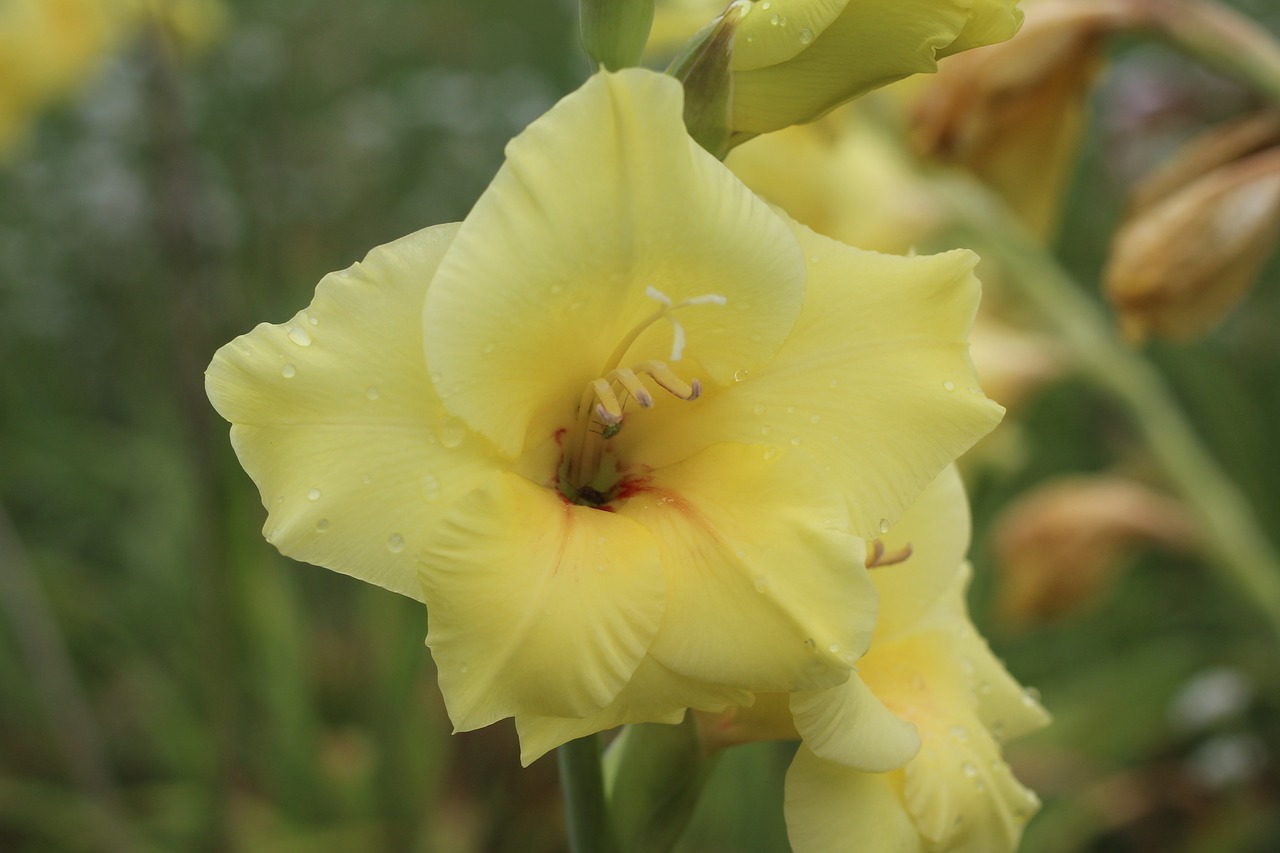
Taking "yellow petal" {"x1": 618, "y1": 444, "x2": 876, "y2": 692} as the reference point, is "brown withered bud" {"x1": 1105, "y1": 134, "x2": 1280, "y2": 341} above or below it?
below

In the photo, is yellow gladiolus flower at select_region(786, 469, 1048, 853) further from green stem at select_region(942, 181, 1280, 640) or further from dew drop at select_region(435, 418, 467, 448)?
green stem at select_region(942, 181, 1280, 640)

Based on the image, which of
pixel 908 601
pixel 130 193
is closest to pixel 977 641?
pixel 908 601

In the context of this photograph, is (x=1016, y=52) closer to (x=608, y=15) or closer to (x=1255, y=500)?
(x=608, y=15)

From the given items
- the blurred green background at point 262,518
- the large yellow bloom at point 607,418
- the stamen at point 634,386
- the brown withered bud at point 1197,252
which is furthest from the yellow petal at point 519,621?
the brown withered bud at point 1197,252

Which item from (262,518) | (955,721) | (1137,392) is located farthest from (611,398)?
(262,518)

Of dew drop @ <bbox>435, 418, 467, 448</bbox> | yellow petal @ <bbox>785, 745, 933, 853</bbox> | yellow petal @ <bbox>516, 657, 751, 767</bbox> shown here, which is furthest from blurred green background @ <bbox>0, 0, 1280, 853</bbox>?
dew drop @ <bbox>435, 418, 467, 448</bbox>

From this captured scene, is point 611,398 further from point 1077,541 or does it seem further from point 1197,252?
point 1077,541
